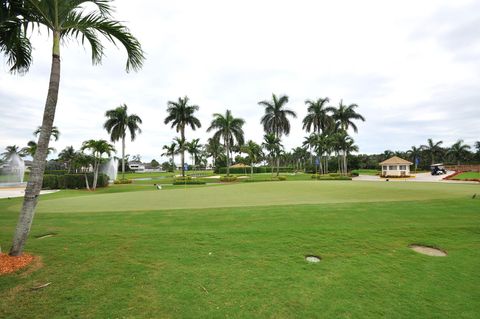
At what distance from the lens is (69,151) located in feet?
198

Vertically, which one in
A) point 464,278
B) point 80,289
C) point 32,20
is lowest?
point 464,278

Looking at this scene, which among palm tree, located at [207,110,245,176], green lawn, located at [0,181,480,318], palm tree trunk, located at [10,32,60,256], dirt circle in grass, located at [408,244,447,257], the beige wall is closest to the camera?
green lawn, located at [0,181,480,318]

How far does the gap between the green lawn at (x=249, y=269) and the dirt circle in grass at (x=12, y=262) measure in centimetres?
31

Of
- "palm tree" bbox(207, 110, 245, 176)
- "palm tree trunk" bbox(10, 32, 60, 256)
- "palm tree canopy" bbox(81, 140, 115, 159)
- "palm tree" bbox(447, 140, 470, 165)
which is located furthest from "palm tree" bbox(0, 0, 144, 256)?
"palm tree" bbox(447, 140, 470, 165)

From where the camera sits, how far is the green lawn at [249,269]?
398 cm

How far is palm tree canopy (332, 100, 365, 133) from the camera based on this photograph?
5175 cm

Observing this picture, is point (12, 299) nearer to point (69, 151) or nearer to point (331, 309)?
point (331, 309)

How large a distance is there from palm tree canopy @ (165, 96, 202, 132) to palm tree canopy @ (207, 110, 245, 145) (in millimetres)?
3791

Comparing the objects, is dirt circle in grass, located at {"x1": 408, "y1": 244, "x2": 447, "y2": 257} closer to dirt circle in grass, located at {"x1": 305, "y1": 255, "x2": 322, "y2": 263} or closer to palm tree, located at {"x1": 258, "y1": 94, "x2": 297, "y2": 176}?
dirt circle in grass, located at {"x1": 305, "y1": 255, "x2": 322, "y2": 263}

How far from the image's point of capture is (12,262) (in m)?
5.12

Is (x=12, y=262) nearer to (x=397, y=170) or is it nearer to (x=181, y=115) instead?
(x=181, y=115)

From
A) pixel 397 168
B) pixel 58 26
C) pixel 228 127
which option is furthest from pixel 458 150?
pixel 58 26

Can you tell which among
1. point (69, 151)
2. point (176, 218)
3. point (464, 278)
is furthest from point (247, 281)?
point (69, 151)

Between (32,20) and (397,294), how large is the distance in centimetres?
981
